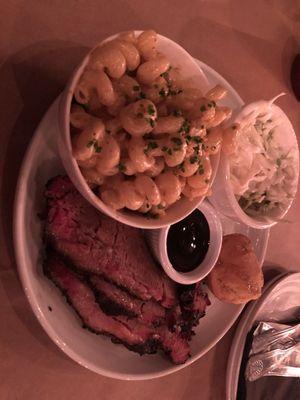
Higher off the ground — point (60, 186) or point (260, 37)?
point (260, 37)

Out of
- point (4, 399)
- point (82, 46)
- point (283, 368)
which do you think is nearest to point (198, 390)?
point (283, 368)

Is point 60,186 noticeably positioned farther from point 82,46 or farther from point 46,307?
point 82,46

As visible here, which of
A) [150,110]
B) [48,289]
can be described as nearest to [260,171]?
[150,110]

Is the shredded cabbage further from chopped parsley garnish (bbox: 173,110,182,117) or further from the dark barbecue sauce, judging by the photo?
chopped parsley garnish (bbox: 173,110,182,117)

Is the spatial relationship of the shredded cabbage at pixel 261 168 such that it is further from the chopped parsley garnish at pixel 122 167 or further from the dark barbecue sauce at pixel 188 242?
the chopped parsley garnish at pixel 122 167

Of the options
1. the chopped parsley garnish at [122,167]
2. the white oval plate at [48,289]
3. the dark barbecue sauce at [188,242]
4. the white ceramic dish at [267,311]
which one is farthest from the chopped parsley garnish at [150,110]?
the white ceramic dish at [267,311]
